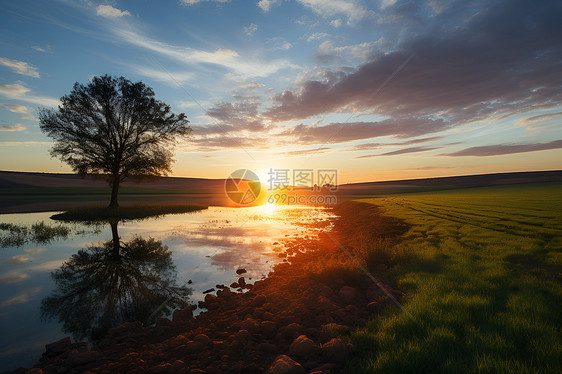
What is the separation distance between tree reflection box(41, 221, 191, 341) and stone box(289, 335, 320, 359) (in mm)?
4644

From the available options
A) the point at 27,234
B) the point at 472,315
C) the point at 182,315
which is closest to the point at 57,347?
the point at 182,315

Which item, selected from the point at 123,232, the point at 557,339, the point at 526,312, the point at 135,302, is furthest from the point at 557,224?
the point at 123,232

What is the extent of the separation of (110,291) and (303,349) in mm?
8033

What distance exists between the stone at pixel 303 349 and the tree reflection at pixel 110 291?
4644mm

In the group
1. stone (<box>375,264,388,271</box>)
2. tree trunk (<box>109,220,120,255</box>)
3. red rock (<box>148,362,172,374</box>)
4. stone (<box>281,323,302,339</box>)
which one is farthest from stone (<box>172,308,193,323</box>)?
tree trunk (<box>109,220,120,255</box>)

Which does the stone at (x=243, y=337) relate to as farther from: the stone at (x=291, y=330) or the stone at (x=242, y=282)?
the stone at (x=242, y=282)

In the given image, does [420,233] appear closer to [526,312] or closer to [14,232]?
[526,312]

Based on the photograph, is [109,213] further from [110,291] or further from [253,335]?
[253,335]

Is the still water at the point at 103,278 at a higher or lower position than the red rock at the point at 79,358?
lower

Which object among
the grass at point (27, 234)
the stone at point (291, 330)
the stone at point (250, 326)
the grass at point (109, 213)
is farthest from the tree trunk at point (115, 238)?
the stone at point (291, 330)

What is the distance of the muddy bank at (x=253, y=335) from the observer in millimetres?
4621

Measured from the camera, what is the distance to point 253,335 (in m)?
5.62

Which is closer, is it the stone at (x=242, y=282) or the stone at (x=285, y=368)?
the stone at (x=285, y=368)

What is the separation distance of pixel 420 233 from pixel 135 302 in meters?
15.6
